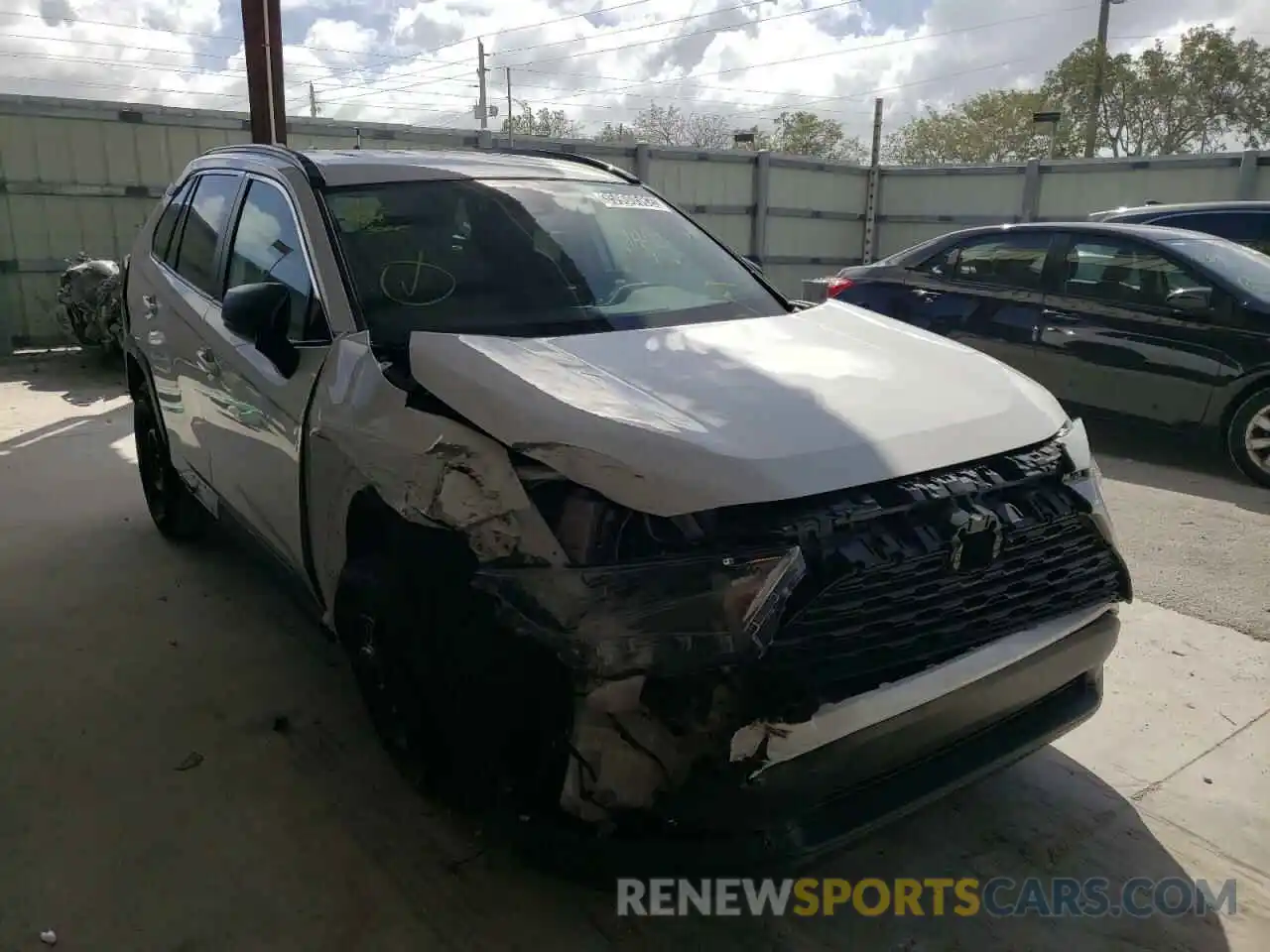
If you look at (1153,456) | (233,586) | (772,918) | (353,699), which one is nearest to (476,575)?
(772,918)

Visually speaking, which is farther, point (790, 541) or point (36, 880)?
point (36, 880)

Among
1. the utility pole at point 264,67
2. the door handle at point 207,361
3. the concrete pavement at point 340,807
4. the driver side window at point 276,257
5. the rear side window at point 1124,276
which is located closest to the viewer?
the concrete pavement at point 340,807

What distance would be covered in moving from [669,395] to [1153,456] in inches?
214

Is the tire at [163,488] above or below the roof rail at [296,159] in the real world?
below

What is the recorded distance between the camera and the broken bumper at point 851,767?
6.17 ft

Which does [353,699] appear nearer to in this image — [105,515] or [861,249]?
[105,515]

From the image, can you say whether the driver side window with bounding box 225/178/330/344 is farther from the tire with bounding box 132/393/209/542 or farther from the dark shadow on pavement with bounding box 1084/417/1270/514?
the dark shadow on pavement with bounding box 1084/417/1270/514

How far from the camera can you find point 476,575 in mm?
2047

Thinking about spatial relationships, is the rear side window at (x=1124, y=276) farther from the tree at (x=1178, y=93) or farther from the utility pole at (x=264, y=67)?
the tree at (x=1178, y=93)

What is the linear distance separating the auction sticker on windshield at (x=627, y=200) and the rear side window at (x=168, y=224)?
1950 mm

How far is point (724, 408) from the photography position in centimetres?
222

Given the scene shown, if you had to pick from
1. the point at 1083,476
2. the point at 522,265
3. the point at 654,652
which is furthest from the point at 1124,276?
the point at 654,652

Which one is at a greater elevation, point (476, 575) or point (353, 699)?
point (476, 575)

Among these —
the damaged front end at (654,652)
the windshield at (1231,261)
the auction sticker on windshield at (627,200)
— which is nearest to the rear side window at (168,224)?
the auction sticker on windshield at (627,200)
